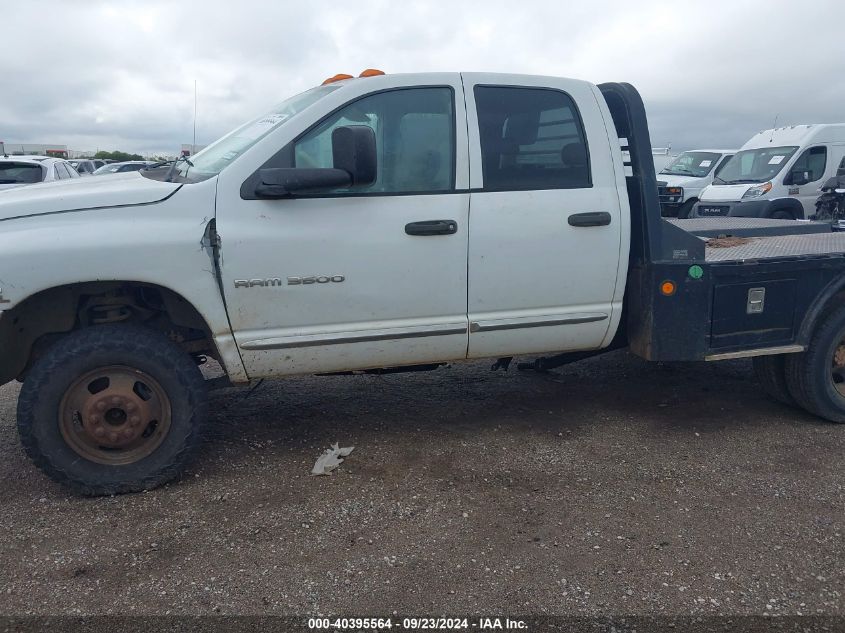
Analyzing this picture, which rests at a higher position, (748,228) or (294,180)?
(294,180)

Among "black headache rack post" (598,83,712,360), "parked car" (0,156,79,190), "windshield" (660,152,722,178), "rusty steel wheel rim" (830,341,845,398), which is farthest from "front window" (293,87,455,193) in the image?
"windshield" (660,152,722,178)

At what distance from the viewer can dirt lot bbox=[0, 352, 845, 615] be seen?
2.75m

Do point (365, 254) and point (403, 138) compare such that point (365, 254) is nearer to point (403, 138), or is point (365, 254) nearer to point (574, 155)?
point (403, 138)

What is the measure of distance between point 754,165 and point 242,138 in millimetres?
11802

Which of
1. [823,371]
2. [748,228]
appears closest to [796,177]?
[748,228]

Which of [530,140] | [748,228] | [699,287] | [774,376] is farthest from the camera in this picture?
[748,228]

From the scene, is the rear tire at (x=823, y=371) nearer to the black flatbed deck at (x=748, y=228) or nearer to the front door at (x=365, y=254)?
the black flatbed deck at (x=748, y=228)

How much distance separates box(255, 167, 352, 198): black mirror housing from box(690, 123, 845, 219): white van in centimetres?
1049

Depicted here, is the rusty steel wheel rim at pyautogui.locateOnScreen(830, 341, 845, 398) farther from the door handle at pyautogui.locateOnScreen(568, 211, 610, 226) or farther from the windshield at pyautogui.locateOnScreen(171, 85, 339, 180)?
the windshield at pyautogui.locateOnScreen(171, 85, 339, 180)

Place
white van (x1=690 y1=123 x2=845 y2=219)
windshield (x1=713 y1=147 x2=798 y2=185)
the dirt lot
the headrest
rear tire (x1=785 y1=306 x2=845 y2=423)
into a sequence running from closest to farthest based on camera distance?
the dirt lot, the headrest, rear tire (x1=785 y1=306 x2=845 y2=423), white van (x1=690 y1=123 x2=845 y2=219), windshield (x1=713 y1=147 x2=798 y2=185)

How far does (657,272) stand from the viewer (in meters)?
3.94

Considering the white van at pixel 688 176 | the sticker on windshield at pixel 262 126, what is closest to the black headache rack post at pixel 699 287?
the sticker on windshield at pixel 262 126

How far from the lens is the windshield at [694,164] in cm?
1581

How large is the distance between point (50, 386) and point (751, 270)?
366cm
